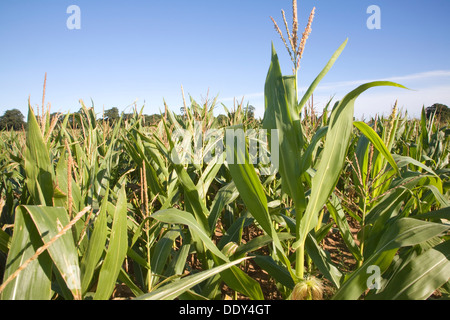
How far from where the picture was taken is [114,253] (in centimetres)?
84

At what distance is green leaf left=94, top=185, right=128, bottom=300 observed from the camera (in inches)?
32.3

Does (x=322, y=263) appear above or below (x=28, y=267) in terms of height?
below

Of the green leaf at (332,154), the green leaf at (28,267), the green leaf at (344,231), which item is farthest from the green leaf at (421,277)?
the green leaf at (28,267)

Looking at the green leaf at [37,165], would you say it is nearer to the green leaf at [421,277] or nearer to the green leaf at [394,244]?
the green leaf at [394,244]

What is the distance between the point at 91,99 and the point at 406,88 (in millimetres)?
3087

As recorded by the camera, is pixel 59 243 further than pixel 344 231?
No

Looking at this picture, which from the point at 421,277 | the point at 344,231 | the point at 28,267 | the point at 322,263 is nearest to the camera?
the point at 28,267

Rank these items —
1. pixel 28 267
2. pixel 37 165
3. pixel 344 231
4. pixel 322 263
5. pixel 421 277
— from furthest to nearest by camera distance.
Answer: pixel 344 231
pixel 322 263
pixel 37 165
pixel 421 277
pixel 28 267

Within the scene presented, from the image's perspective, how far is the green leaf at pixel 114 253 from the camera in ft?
2.69

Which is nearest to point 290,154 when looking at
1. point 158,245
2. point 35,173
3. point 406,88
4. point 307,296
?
point 406,88

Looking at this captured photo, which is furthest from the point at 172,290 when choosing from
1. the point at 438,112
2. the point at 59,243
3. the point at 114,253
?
the point at 438,112

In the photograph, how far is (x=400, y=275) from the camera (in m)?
0.87

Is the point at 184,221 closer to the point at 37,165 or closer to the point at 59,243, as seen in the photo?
the point at 59,243
